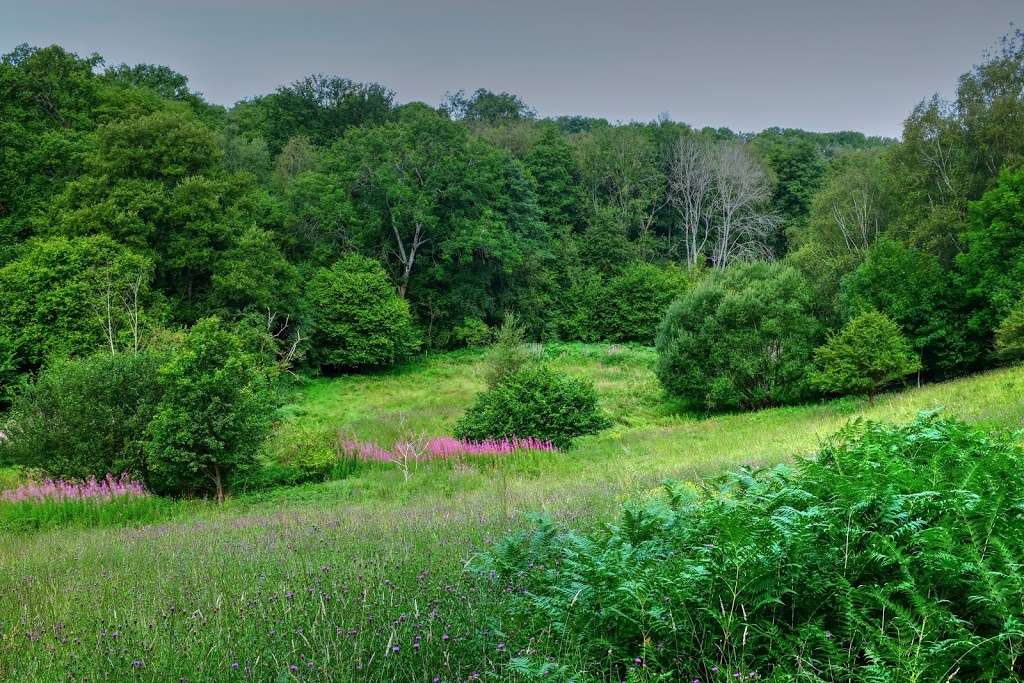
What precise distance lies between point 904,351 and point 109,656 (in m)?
28.0

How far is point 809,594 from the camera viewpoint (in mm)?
3223

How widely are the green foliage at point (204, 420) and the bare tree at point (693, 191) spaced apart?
53.8 m

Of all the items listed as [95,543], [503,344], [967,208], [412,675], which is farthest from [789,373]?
[412,675]

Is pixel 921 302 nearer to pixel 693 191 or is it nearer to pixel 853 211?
pixel 853 211

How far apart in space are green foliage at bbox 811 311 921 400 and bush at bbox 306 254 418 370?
82.3ft

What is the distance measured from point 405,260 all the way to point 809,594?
45097 mm

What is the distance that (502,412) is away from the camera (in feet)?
66.6

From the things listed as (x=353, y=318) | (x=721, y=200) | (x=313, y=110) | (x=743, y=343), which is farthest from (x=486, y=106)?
(x=743, y=343)

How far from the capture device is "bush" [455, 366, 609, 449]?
2006 centimetres

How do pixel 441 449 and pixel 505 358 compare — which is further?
pixel 505 358

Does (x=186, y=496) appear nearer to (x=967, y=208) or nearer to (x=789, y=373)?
(x=789, y=373)

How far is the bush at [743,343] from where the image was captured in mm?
28703

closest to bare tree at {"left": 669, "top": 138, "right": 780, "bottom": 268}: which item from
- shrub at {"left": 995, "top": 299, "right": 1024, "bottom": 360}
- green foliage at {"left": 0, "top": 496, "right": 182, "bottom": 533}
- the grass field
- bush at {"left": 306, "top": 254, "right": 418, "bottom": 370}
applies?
bush at {"left": 306, "top": 254, "right": 418, "bottom": 370}

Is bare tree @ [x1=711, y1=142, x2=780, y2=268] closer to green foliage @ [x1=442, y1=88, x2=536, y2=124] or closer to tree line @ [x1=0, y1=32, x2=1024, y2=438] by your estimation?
tree line @ [x1=0, y1=32, x2=1024, y2=438]
